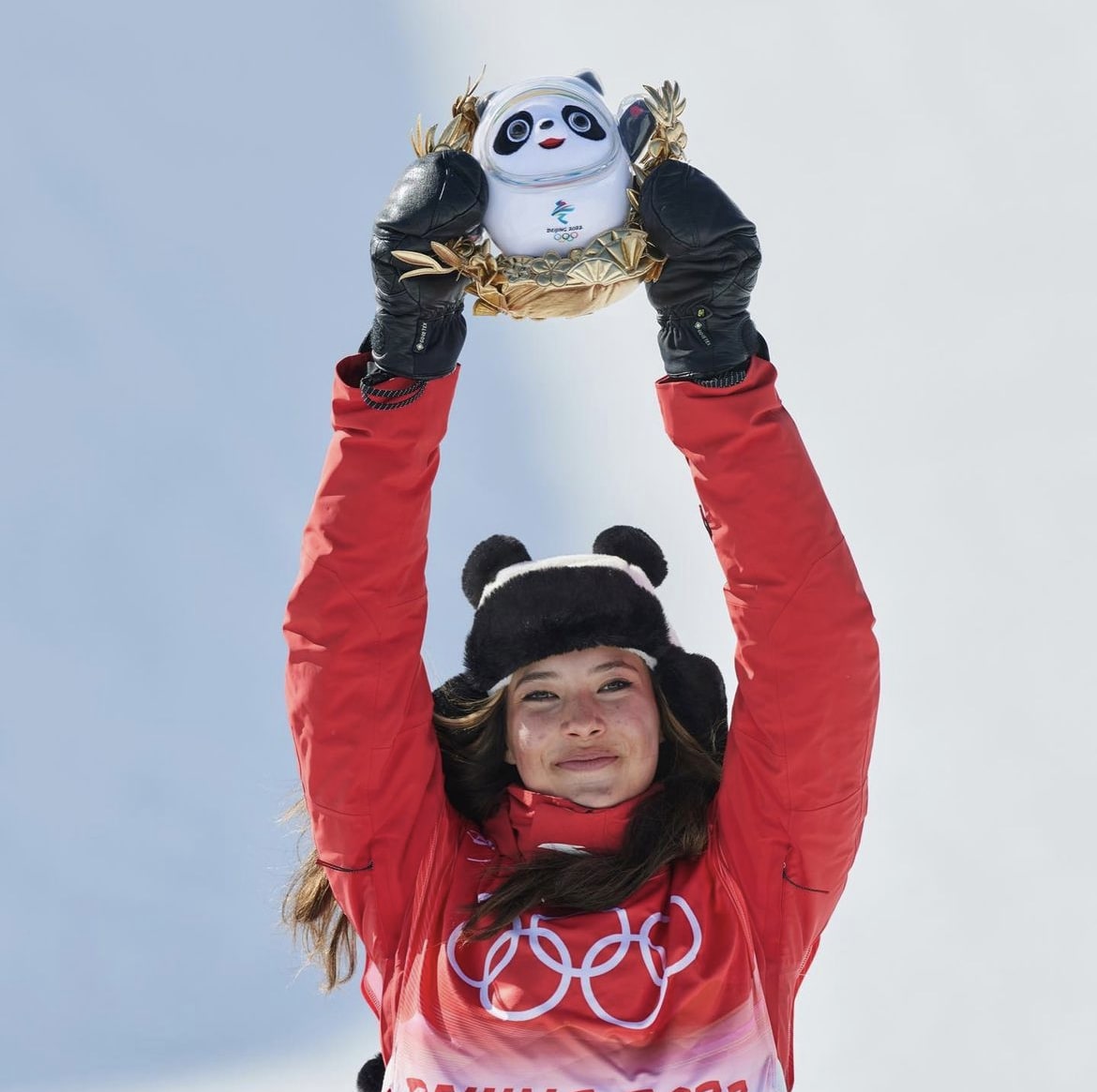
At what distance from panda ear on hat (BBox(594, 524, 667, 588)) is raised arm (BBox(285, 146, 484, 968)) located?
1.77 feet

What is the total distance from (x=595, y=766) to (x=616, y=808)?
8 cm

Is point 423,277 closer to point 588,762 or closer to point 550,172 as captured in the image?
point 550,172

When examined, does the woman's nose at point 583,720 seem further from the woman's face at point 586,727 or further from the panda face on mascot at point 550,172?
the panda face on mascot at point 550,172

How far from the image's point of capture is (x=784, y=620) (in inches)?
87.8

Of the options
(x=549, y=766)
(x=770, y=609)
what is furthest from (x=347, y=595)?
(x=770, y=609)

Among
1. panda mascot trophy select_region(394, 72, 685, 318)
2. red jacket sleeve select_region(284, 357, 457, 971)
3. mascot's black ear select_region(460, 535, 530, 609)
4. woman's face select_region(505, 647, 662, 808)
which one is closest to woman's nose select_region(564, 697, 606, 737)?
woman's face select_region(505, 647, 662, 808)

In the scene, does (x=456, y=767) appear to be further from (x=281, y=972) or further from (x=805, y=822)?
(x=281, y=972)

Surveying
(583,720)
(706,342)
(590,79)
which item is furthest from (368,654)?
(590,79)

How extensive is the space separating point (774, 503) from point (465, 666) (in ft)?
2.53

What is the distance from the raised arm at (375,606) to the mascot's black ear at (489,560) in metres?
0.38

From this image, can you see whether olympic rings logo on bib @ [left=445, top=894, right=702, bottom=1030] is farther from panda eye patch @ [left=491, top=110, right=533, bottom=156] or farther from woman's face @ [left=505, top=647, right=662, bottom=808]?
panda eye patch @ [left=491, top=110, right=533, bottom=156]

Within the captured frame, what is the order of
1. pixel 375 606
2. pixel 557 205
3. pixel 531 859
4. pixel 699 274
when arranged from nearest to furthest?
pixel 557 205 → pixel 699 274 → pixel 375 606 → pixel 531 859

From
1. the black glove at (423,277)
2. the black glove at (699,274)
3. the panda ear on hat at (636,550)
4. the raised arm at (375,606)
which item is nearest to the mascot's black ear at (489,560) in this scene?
the panda ear on hat at (636,550)

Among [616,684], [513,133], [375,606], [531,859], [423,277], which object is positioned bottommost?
[531,859]
